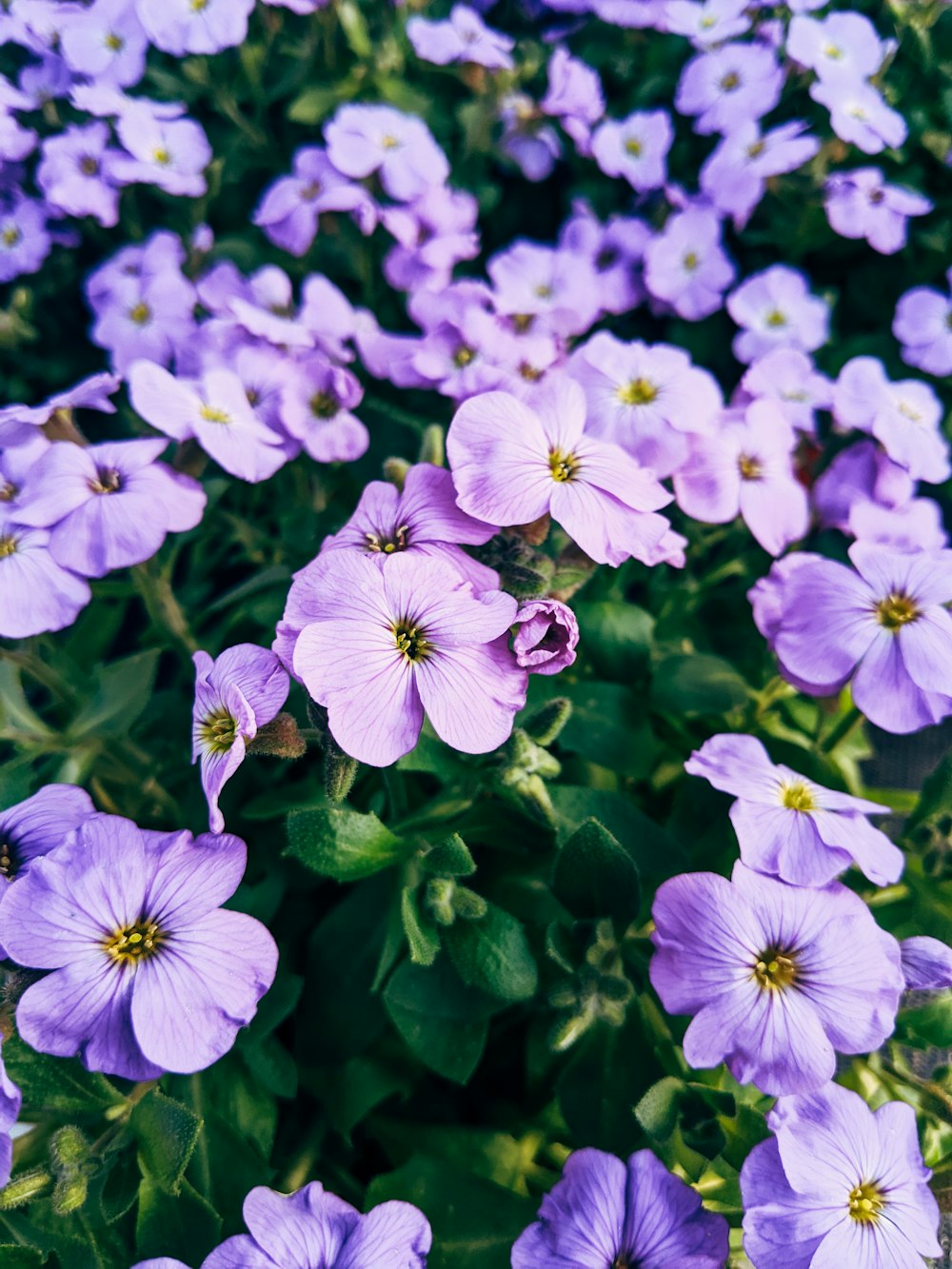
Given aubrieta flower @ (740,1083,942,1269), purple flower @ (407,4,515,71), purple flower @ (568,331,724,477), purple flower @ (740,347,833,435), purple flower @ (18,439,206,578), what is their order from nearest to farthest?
Result: aubrieta flower @ (740,1083,942,1269) < purple flower @ (18,439,206,578) < purple flower @ (568,331,724,477) < purple flower @ (740,347,833,435) < purple flower @ (407,4,515,71)

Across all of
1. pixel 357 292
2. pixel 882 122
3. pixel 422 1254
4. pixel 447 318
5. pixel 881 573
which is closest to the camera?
pixel 422 1254

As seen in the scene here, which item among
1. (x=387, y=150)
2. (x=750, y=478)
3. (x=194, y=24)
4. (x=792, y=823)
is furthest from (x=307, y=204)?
(x=792, y=823)

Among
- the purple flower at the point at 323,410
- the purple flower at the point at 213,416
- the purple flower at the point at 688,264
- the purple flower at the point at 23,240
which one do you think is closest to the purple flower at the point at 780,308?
the purple flower at the point at 688,264

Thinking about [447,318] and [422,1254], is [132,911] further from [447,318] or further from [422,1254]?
[447,318]

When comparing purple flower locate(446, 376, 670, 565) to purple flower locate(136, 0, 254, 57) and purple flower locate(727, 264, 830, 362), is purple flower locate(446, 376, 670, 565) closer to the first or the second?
purple flower locate(727, 264, 830, 362)

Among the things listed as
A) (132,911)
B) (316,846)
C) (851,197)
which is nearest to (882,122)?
(851,197)

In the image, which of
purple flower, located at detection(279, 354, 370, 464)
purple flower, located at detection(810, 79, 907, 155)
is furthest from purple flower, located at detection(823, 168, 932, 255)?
purple flower, located at detection(279, 354, 370, 464)
